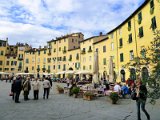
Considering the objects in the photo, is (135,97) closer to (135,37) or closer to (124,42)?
(135,37)

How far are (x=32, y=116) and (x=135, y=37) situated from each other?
24982 millimetres

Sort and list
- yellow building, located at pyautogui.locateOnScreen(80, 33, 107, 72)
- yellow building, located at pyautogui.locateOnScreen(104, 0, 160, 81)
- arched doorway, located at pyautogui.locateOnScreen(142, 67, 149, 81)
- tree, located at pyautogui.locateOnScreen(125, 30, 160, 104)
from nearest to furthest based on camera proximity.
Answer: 1. tree, located at pyautogui.locateOnScreen(125, 30, 160, 104)
2. arched doorway, located at pyautogui.locateOnScreen(142, 67, 149, 81)
3. yellow building, located at pyautogui.locateOnScreen(104, 0, 160, 81)
4. yellow building, located at pyautogui.locateOnScreen(80, 33, 107, 72)

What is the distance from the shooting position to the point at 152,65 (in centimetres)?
546

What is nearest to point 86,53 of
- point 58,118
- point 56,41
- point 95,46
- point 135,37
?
point 95,46

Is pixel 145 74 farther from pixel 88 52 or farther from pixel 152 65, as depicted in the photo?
pixel 88 52

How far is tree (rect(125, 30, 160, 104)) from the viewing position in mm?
5203

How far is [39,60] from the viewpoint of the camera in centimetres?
7244

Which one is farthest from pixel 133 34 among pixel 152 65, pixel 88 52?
pixel 152 65

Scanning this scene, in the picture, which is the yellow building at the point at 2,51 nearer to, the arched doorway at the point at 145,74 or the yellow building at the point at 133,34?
the yellow building at the point at 133,34

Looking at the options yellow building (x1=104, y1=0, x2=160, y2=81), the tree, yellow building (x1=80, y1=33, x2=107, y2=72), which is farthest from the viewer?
yellow building (x1=80, y1=33, x2=107, y2=72)

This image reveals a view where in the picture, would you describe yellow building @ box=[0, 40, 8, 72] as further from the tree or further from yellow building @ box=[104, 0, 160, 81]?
the tree

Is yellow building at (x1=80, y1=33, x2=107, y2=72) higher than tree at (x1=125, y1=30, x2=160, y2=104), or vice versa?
yellow building at (x1=80, y1=33, x2=107, y2=72)

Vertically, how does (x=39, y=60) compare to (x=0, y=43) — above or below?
below

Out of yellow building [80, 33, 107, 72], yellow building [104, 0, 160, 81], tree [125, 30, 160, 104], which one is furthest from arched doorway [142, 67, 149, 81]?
yellow building [80, 33, 107, 72]
